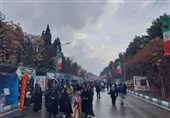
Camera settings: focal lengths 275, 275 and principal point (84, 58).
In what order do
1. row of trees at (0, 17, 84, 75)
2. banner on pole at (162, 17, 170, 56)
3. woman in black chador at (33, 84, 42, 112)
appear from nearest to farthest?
banner on pole at (162, 17, 170, 56) → woman in black chador at (33, 84, 42, 112) → row of trees at (0, 17, 84, 75)

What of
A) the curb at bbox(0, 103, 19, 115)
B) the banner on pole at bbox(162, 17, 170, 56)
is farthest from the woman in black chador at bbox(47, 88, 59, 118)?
the banner on pole at bbox(162, 17, 170, 56)

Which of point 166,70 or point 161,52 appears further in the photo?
point 161,52

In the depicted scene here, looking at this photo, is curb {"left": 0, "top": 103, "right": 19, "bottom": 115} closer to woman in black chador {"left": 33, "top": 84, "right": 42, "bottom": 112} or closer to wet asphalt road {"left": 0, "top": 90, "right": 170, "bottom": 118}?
wet asphalt road {"left": 0, "top": 90, "right": 170, "bottom": 118}

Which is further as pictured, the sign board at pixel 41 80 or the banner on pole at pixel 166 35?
the sign board at pixel 41 80

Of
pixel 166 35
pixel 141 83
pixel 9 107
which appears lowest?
pixel 9 107

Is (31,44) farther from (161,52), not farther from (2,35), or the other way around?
(161,52)

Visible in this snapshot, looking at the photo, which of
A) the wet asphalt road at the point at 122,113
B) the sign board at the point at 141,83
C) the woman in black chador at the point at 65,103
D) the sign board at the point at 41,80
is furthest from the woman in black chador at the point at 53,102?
the sign board at the point at 141,83

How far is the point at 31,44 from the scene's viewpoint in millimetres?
56344

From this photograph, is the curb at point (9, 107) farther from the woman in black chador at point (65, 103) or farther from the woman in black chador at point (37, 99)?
the woman in black chador at point (65, 103)

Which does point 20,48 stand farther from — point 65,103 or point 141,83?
point 65,103

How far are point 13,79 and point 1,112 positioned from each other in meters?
4.11

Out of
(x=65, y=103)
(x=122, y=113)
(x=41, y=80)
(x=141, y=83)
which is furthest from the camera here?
(x=141, y=83)

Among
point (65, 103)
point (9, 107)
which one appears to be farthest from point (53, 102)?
point (9, 107)

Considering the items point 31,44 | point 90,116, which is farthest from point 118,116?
point 31,44
